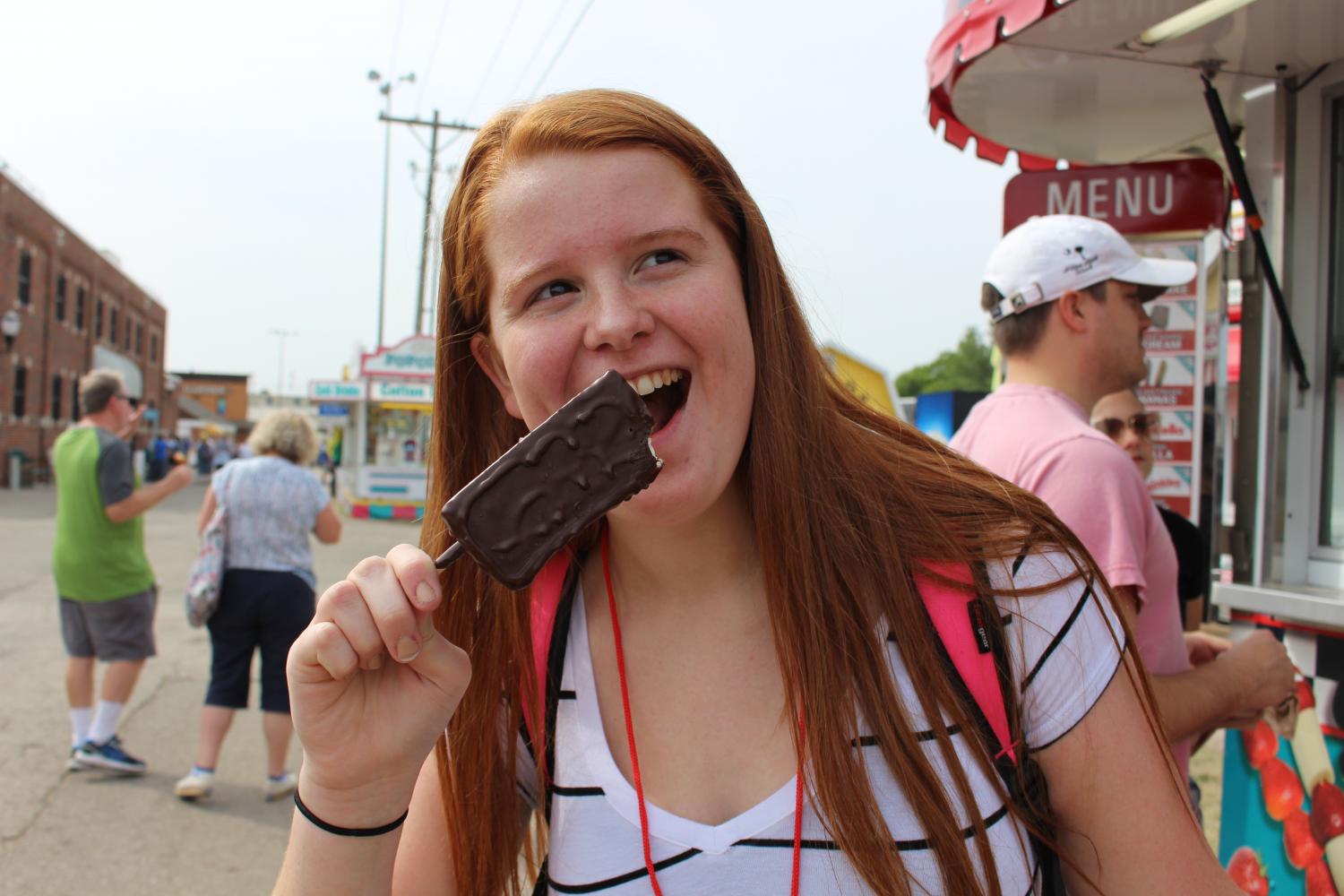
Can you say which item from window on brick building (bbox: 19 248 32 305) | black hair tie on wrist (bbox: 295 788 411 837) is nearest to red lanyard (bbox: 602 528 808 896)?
black hair tie on wrist (bbox: 295 788 411 837)

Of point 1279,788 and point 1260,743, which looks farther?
point 1260,743

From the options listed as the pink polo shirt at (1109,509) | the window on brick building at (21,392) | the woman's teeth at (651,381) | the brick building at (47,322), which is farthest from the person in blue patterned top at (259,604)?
the window on brick building at (21,392)

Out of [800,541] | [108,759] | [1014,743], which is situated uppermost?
[800,541]

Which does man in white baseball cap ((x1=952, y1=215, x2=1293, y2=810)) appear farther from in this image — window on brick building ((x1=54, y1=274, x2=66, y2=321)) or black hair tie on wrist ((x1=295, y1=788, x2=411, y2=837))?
window on brick building ((x1=54, y1=274, x2=66, y2=321))

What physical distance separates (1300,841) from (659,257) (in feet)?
9.54

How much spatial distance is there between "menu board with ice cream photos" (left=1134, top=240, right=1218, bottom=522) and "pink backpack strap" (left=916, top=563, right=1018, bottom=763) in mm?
4646

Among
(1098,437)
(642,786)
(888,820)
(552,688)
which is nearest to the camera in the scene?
(888,820)

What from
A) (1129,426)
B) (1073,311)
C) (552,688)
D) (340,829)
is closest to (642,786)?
(552,688)

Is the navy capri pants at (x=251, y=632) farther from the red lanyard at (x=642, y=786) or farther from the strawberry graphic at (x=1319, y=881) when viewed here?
A: the strawberry graphic at (x=1319, y=881)

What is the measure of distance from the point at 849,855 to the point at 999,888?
0.75ft

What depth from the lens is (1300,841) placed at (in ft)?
9.96

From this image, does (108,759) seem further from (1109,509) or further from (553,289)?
(1109,509)

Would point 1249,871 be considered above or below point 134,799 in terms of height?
above

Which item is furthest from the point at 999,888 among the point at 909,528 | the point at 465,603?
the point at 465,603
